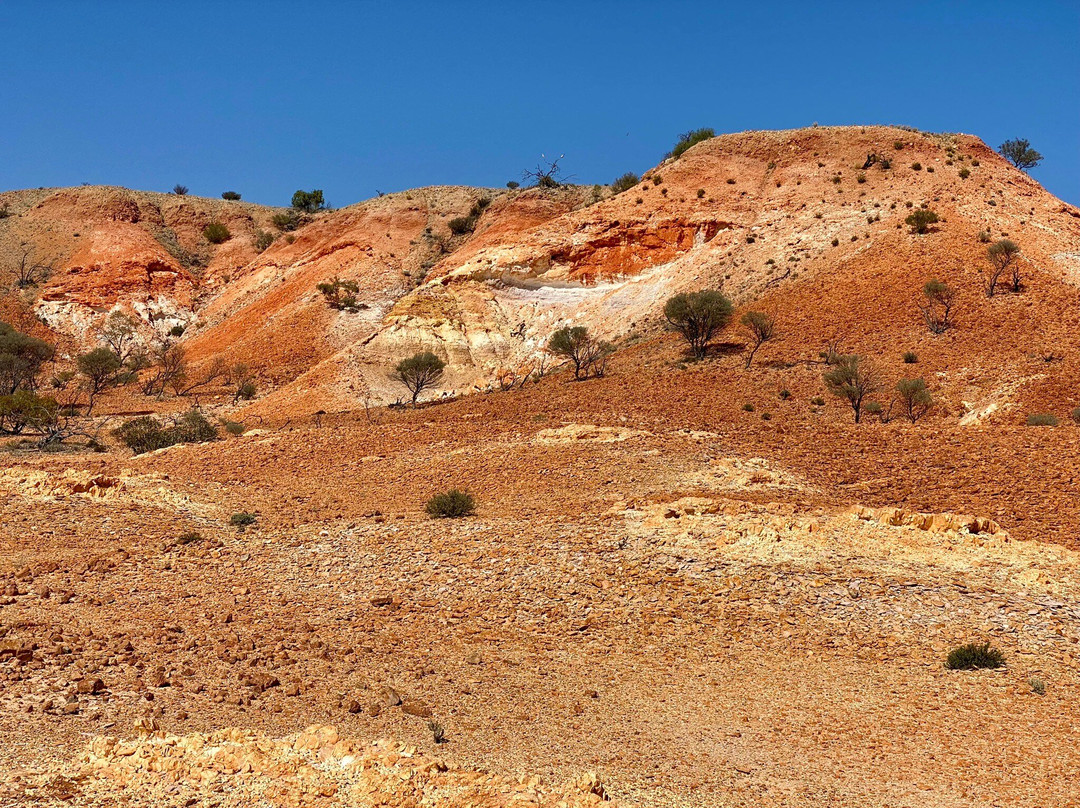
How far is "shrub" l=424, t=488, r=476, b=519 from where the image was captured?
46.8 ft

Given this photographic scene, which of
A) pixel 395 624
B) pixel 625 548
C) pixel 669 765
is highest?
pixel 625 548

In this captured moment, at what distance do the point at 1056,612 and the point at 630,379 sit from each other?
1613cm

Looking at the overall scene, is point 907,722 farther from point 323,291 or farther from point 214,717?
point 323,291

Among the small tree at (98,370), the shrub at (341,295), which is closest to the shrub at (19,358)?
the small tree at (98,370)

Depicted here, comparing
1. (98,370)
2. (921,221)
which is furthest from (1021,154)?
(98,370)

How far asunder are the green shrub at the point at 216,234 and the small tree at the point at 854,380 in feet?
142

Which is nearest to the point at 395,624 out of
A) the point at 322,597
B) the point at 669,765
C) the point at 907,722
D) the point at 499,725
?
the point at 322,597

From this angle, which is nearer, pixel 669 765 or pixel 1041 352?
pixel 669 765

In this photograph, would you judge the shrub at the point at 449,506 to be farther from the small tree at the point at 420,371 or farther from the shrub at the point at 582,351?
the small tree at the point at 420,371

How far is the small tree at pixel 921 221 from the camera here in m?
30.1

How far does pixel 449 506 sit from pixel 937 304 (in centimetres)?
1837

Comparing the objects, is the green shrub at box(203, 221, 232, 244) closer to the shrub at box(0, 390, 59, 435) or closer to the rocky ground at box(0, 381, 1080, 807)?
the shrub at box(0, 390, 59, 435)

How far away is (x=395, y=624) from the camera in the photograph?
1038 centimetres

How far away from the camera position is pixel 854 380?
21.6 metres
